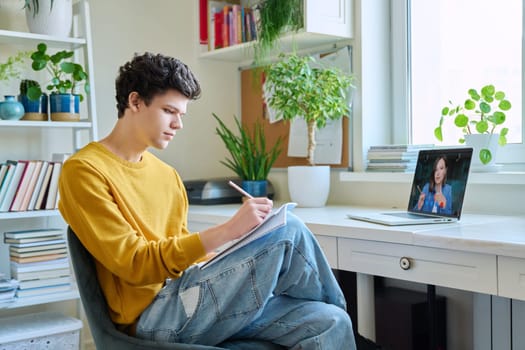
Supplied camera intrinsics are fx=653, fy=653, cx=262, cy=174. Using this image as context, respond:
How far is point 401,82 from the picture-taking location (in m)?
2.69

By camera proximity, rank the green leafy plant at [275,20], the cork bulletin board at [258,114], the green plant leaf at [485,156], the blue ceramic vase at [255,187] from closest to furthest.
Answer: the green plant leaf at [485,156]
the green leafy plant at [275,20]
the blue ceramic vase at [255,187]
the cork bulletin board at [258,114]

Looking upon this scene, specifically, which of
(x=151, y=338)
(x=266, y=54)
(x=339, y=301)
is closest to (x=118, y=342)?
A: (x=151, y=338)

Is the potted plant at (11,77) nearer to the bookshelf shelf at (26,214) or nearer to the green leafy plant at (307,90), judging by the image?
the bookshelf shelf at (26,214)

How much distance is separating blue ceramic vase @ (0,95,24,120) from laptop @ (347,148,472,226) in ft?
4.08

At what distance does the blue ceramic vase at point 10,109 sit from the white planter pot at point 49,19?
0.93 ft

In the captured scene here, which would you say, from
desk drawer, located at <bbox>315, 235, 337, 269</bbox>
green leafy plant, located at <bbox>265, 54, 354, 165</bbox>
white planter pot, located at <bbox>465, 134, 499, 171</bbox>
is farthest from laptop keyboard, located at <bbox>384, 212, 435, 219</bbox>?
green leafy plant, located at <bbox>265, 54, 354, 165</bbox>

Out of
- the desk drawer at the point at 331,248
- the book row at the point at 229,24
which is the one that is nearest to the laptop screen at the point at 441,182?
the desk drawer at the point at 331,248

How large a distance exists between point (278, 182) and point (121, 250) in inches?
68.6

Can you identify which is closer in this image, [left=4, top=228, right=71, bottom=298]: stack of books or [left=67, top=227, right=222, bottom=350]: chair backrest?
[left=67, top=227, right=222, bottom=350]: chair backrest

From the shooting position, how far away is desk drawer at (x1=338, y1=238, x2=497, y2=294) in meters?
1.59

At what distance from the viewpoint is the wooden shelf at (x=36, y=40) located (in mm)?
2363

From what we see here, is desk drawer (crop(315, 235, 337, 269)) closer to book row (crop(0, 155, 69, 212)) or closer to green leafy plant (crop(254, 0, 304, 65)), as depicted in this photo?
green leafy plant (crop(254, 0, 304, 65))

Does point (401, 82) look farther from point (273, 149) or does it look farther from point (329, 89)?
point (273, 149)

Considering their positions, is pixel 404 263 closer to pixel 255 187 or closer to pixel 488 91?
pixel 488 91
